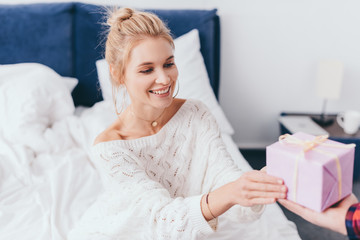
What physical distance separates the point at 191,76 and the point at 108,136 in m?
1.02

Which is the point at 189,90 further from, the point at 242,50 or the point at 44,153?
the point at 44,153

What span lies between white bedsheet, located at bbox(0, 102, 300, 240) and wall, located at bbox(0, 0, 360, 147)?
771mm

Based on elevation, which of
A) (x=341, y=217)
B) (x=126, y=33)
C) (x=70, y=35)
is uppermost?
(x=126, y=33)

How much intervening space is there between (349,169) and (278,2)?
5.77 ft

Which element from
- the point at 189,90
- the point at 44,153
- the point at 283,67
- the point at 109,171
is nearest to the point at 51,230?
the point at 109,171

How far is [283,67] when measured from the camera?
2424 millimetres

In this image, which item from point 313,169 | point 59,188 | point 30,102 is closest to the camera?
point 313,169

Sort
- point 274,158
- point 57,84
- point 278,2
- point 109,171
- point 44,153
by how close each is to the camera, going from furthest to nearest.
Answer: point 278,2 < point 57,84 < point 44,153 < point 109,171 < point 274,158

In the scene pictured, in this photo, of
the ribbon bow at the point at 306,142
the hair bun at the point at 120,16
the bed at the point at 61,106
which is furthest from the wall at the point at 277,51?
the ribbon bow at the point at 306,142

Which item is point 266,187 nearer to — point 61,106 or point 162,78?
point 162,78

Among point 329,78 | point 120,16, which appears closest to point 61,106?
point 120,16

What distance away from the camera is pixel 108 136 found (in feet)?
3.68

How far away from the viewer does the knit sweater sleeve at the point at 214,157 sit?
3.62 feet

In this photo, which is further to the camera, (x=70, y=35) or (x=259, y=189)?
(x=70, y=35)
